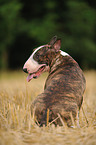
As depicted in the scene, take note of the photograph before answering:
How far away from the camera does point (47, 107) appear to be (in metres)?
2.79

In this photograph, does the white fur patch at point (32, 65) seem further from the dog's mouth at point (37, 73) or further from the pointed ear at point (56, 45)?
the pointed ear at point (56, 45)

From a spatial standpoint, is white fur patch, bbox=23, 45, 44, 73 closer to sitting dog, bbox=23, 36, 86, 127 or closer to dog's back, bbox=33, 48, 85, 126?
sitting dog, bbox=23, 36, 86, 127

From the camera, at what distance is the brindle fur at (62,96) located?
280cm

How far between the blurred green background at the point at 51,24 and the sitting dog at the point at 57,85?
9.58m

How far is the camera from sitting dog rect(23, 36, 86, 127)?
2.81m

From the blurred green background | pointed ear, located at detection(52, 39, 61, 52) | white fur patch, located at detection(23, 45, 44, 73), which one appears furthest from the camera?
the blurred green background

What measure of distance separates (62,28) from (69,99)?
12293 mm

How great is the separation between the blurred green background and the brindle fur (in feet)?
32.6

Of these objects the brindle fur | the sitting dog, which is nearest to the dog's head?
the sitting dog

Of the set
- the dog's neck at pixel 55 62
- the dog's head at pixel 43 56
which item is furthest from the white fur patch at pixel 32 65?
the dog's neck at pixel 55 62

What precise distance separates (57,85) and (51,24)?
11.0 metres

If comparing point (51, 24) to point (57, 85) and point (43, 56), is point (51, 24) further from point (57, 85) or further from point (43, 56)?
point (57, 85)

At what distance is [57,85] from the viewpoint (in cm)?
293

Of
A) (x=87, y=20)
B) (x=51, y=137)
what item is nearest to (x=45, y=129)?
(x=51, y=137)
